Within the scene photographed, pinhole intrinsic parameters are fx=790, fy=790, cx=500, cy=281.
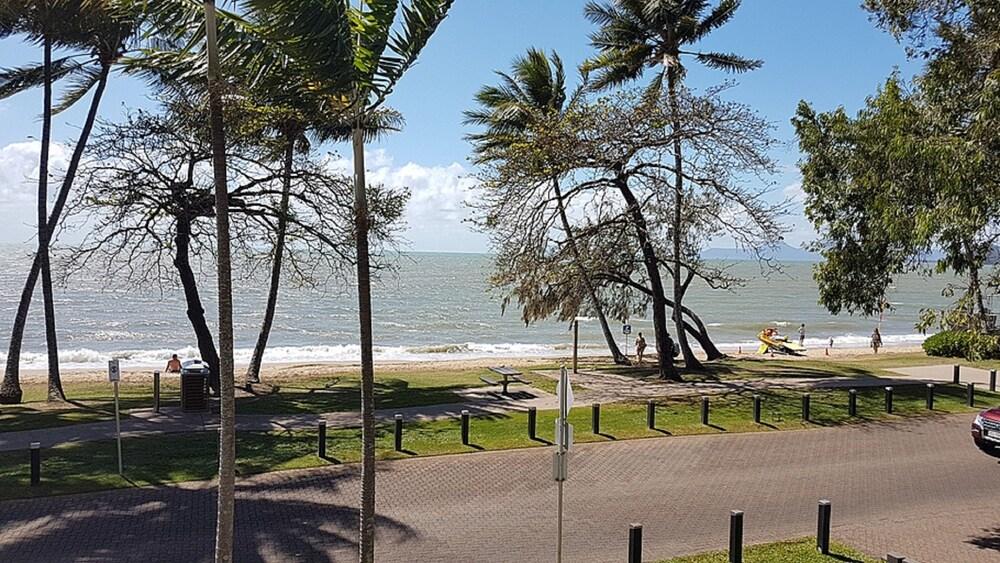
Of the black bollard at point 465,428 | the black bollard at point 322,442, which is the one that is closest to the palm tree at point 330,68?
the black bollard at point 322,442

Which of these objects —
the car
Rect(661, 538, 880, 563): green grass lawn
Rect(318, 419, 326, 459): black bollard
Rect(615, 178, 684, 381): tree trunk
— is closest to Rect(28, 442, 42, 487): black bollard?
Rect(318, 419, 326, 459): black bollard

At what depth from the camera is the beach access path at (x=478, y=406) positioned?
1527 centimetres

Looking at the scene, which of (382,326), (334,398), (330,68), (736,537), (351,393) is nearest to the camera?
(330,68)

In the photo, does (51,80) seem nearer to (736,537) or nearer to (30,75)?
(30,75)

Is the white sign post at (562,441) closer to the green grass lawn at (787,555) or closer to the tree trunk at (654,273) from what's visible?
the green grass lawn at (787,555)

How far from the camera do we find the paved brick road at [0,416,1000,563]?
9.44 metres

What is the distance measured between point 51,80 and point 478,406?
46.2 ft

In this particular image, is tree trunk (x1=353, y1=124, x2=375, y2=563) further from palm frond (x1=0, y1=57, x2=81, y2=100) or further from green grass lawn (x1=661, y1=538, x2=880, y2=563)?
palm frond (x1=0, y1=57, x2=81, y2=100)

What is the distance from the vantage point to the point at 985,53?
34.2ft

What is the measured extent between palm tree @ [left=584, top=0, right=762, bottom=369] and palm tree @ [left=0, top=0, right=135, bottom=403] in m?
14.8

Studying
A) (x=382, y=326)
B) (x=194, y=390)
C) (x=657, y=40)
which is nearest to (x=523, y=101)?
(x=657, y=40)

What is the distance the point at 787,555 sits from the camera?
9344mm

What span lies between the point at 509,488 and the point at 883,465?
267 inches

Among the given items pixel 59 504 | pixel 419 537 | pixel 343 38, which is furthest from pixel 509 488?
pixel 343 38
